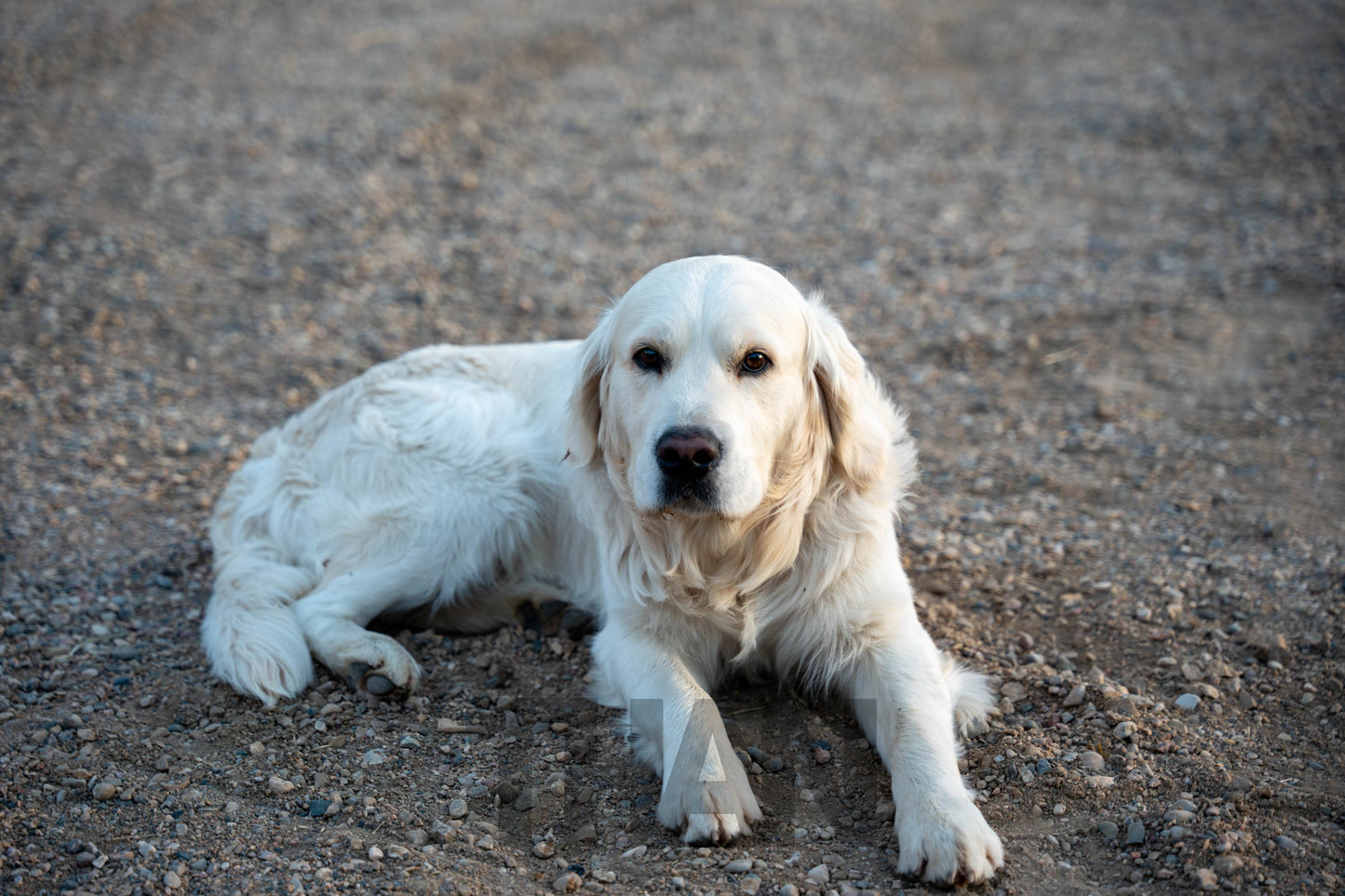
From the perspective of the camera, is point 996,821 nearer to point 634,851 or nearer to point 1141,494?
point 634,851

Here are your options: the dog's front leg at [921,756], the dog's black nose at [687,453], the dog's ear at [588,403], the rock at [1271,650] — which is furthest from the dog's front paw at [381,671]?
the rock at [1271,650]

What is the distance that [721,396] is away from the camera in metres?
2.78

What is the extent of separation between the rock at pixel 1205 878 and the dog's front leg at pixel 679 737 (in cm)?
103

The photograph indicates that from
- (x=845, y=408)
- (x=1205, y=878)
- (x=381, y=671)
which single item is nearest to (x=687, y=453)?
(x=845, y=408)

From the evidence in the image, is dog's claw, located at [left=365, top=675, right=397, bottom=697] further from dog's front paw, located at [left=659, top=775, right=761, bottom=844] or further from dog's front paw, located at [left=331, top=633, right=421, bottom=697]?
dog's front paw, located at [left=659, top=775, right=761, bottom=844]

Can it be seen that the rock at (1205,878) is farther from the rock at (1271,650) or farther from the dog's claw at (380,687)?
the dog's claw at (380,687)

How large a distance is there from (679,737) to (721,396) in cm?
93

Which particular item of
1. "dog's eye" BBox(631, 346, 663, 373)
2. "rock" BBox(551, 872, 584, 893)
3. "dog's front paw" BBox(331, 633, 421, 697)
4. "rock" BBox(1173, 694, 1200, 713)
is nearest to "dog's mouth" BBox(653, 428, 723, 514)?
"dog's eye" BBox(631, 346, 663, 373)

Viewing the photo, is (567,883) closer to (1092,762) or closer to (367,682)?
(367,682)

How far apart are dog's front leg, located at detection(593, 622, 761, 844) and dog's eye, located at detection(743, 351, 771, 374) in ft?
2.99

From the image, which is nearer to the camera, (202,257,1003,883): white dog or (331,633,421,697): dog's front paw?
(202,257,1003,883): white dog

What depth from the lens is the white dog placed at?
2.74 meters

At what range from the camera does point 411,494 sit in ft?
12.7

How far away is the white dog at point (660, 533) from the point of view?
2.74 meters
